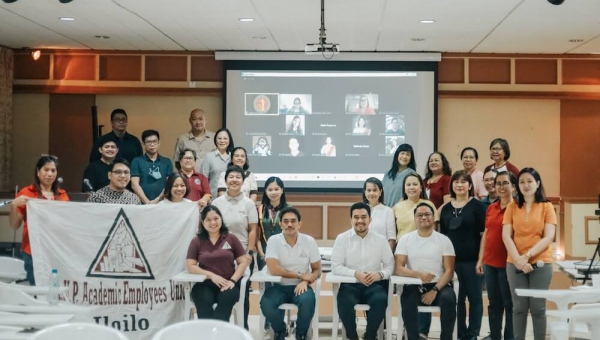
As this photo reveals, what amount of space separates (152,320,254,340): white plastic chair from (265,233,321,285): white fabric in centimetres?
249

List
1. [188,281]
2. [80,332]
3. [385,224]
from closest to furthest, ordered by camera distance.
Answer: [80,332], [188,281], [385,224]

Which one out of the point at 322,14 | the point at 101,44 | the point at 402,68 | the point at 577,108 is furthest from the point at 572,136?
the point at 101,44

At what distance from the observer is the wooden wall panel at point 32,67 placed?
32.0ft

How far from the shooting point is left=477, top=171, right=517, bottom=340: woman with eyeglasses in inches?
216

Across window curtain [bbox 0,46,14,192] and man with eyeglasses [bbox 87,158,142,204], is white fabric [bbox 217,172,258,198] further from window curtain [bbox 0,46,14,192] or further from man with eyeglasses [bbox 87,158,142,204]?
window curtain [bbox 0,46,14,192]

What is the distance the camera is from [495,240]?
5.48 m

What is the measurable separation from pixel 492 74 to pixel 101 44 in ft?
16.1

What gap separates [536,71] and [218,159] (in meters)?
4.69

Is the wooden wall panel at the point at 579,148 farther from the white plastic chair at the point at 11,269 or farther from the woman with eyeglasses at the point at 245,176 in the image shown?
the white plastic chair at the point at 11,269

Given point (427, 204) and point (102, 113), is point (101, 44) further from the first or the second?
point (427, 204)

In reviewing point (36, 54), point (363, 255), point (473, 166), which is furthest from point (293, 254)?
point (36, 54)

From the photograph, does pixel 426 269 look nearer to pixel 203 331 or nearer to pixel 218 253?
pixel 218 253

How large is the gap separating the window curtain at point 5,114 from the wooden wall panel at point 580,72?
7072 mm

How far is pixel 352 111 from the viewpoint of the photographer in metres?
9.66
